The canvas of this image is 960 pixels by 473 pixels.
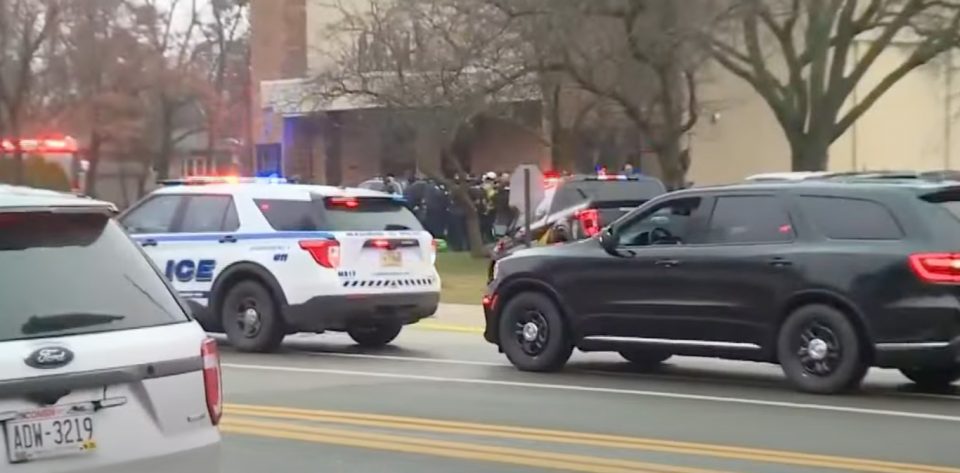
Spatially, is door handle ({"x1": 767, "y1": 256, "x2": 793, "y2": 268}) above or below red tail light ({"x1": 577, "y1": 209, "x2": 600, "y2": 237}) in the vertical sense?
below

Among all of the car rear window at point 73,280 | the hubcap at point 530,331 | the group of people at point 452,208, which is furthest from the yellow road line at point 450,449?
the group of people at point 452,208

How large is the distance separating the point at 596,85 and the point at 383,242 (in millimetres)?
16069

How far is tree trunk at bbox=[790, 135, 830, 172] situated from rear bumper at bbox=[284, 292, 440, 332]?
18.4 meters

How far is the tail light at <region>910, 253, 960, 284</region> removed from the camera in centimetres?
1158

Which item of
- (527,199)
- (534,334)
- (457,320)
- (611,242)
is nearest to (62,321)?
(611,242)

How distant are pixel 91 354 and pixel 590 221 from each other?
16.1 meters

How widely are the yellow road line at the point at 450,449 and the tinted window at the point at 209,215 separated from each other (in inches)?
199

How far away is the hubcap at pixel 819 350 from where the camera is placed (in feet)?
39.9

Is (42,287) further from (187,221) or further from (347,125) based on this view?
(347,125)

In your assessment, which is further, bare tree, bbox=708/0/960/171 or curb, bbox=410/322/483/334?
bare tree, bbox=708/0/960/171

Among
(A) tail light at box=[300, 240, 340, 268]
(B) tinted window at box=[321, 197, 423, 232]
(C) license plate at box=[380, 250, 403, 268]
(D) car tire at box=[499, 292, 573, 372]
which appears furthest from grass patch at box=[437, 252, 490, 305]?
(D) car tire at box=[499, 292, 573, 372]

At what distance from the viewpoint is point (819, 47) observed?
102ft

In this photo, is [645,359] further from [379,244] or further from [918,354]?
[918,354]

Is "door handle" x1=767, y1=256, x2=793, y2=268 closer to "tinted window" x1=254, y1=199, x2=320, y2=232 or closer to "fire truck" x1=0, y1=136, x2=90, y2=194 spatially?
"tinted window" x1=254, y1=199, x2=320, y2=232
